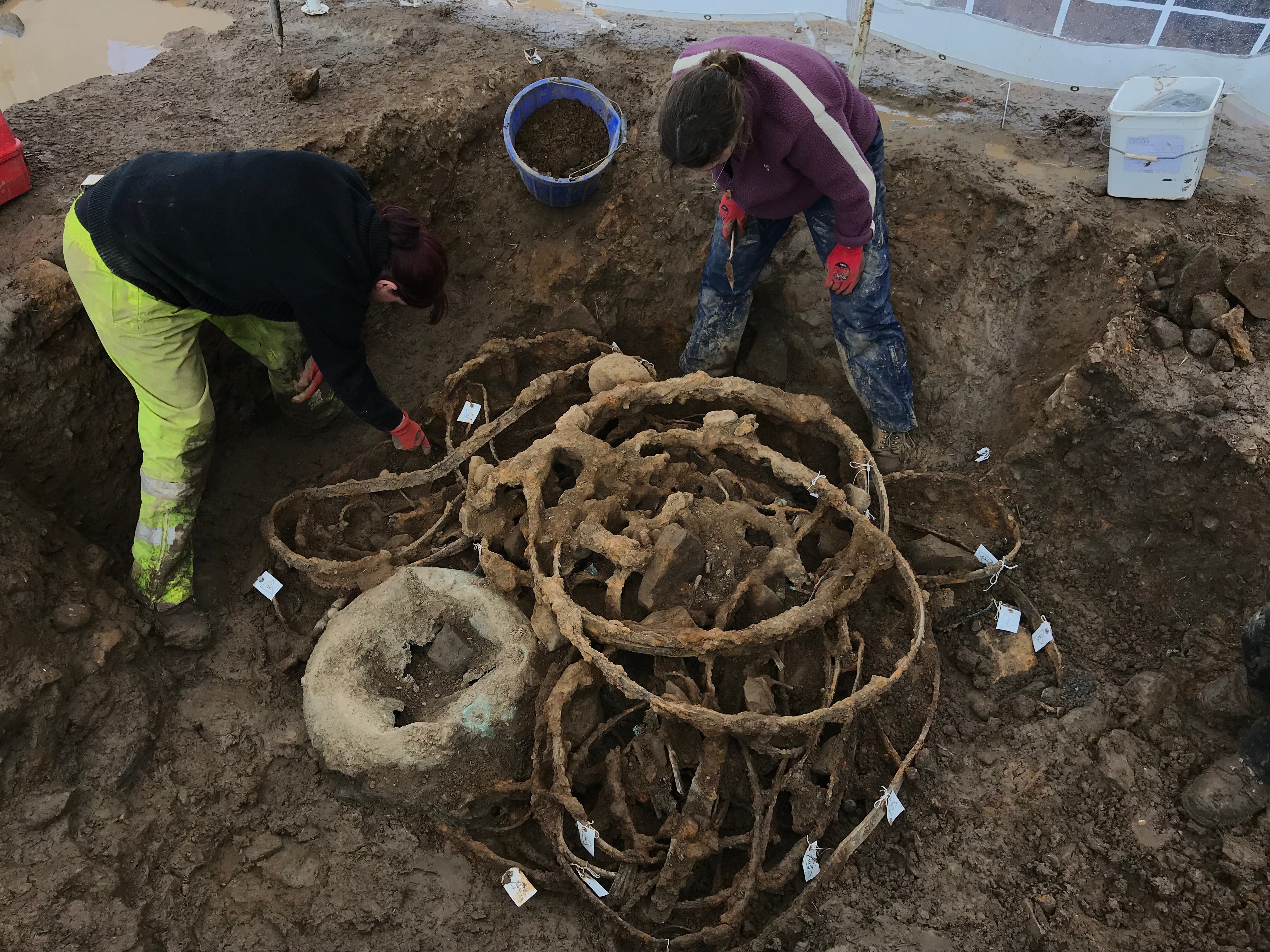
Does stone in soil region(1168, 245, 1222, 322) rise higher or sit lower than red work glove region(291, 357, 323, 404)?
higher

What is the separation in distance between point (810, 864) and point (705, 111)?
2.53 metres

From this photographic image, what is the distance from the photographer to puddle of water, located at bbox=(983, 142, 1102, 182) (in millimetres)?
3824

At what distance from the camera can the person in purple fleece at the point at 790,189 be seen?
2535 mm

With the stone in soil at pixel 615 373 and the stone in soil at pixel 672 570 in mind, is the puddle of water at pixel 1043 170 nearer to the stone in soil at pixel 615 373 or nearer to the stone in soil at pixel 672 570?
the stone in soil at pixel 615 373

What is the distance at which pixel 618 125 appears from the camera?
4.17 metres

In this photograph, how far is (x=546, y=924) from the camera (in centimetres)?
282

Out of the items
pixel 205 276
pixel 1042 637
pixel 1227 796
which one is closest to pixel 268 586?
pixel 205 276

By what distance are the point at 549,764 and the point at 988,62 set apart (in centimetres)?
467

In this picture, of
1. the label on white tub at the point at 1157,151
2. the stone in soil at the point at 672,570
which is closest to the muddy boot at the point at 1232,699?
the stone in soil at the point at 672,570

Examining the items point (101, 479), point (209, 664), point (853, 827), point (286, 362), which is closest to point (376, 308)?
point (286, 362)

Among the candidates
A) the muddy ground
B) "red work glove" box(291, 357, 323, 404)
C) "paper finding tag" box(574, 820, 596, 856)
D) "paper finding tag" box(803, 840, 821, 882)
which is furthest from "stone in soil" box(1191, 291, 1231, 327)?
"red work glove" box(291, 357, 323, 404)

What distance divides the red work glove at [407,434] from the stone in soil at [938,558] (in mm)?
2241

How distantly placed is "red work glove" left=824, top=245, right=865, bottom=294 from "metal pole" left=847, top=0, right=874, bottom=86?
1.33 metres

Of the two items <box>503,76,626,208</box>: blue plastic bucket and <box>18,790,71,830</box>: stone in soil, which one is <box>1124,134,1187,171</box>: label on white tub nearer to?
<box>503,76,626,208</box>: blue plastic bucket
